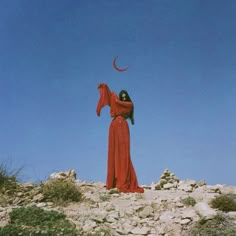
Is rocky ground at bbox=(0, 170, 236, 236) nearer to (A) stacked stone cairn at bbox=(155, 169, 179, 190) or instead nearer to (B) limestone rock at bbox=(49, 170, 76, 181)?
(B) limestone rock at bbox=(49, 170, 76, 181)

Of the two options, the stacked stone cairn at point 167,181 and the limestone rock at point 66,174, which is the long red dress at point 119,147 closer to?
the limestone rock at point 66,174

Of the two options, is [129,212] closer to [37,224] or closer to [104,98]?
[37,224]

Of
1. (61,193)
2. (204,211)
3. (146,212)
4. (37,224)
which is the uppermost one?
(61,193)

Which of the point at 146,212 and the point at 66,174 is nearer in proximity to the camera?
the point at 146,212

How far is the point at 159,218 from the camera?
12.1 metres

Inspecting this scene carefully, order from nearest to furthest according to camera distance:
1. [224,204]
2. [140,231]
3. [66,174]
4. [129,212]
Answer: [140,231]
[129,212]
[224,204]
[66,174]

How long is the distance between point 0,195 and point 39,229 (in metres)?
3.69

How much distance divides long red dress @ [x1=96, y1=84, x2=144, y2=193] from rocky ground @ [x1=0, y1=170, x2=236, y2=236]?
0.89m

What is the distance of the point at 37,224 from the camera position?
35.6 ft

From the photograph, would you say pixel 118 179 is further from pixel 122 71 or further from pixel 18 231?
pixel 18 231

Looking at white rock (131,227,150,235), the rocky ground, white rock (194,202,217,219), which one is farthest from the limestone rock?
white rock (131,227,150,235)

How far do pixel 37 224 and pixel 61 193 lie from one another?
285 centimetres

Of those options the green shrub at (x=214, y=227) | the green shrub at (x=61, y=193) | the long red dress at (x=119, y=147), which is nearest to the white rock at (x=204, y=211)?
the green shrub at (x=214, y=227)

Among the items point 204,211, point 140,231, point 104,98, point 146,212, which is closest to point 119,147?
point 104,98
